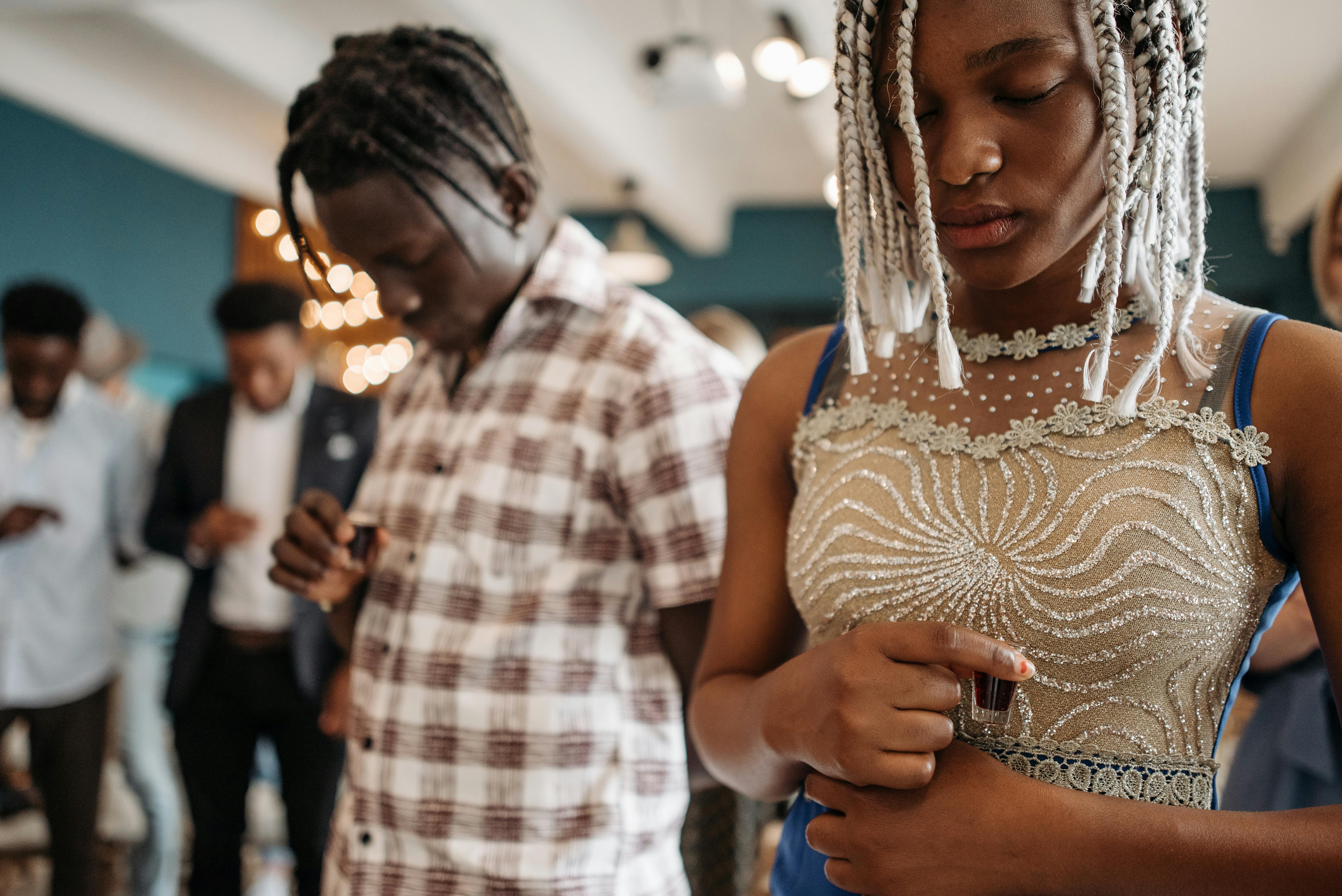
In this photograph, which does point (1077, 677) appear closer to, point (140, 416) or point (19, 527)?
point (19, 527)

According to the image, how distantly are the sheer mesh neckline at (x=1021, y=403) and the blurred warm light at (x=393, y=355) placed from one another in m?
6.28

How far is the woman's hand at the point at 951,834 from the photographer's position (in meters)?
0.62

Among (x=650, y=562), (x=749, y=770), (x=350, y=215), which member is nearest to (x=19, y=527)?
(x=350, y=215)

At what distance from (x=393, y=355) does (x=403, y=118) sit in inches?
229

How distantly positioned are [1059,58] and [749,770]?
610mm

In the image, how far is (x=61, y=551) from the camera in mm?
2656

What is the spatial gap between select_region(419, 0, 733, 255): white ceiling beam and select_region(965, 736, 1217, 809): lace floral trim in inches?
147

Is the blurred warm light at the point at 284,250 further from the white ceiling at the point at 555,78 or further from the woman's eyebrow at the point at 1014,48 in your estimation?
the woman's eyebrow at the point at 1014,48

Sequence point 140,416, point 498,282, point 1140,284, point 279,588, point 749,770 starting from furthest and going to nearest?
point 140,416 < point 279,588 < point 498,282 < point 749,770 < point 1140,284

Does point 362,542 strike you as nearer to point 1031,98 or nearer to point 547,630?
point 547,630

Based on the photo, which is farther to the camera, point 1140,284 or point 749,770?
point 749,770

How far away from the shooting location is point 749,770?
→ 2.68 feet

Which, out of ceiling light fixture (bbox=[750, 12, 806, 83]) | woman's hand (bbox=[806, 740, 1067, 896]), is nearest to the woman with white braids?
woman's hand (bbox=[806, 740, 1067, 896])

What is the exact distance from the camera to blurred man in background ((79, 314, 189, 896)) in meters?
3.03
